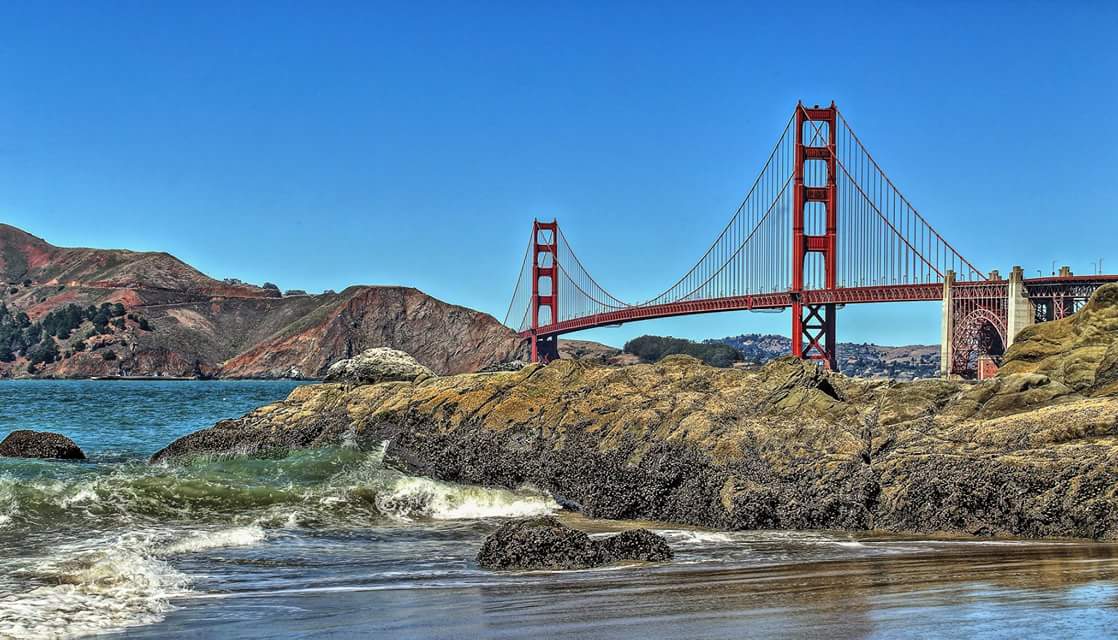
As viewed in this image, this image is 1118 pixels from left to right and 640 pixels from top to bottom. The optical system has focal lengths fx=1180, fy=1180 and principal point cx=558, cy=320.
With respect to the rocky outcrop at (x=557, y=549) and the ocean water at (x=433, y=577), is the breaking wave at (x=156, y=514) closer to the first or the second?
the ocean water at (x=433, y=577)

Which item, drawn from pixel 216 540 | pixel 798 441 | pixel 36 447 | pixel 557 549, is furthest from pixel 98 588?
pixel 36 447

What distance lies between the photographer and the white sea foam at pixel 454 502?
1477 cm

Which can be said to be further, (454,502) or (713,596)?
(454,502)

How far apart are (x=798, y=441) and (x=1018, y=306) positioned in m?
32.1

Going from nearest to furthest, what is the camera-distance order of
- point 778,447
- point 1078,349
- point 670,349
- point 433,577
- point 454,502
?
point 433,577 → point 778,447 → point 454,502 → point 1078,349 → point 670,349

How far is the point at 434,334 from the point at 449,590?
163375 mm

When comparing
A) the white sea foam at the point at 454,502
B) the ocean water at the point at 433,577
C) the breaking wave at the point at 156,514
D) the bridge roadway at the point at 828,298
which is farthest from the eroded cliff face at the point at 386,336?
the ocean water at the point at 433,577

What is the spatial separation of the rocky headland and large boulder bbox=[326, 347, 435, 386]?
6.53 m

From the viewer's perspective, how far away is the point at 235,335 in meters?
183

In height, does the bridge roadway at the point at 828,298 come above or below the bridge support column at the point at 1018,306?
above

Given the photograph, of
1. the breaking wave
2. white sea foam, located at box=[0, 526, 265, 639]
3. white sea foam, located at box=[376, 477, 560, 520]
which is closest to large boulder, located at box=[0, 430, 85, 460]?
the breaking wave

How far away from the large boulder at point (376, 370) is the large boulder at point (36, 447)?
21.2 feet

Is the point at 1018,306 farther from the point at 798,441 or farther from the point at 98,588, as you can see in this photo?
the point at 98,588

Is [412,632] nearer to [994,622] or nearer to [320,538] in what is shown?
[994,622]
